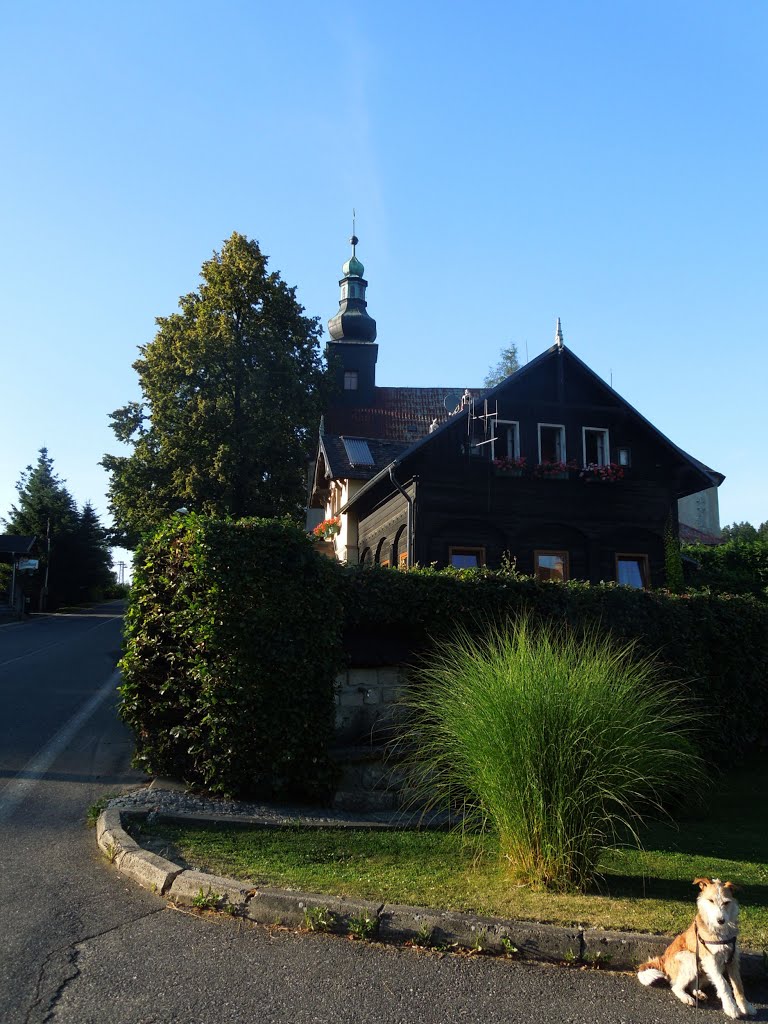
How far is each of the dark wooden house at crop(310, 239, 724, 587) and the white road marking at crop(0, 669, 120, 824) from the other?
1079 cm

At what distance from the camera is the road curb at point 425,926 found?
494 cm

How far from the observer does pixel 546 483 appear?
23891 millimetres

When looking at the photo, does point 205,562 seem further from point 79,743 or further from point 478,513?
point 478,513

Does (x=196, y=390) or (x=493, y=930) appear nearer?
(x=493, y=930)

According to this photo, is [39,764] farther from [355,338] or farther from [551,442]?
[355,338]

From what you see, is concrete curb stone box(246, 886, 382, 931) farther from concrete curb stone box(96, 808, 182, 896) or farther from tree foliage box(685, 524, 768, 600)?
tree foliage box(685, 524, 768, 600)

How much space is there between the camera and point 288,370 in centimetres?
3175

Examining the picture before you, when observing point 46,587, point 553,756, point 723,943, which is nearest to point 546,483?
point 553,756

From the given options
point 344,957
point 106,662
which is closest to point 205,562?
point 344,957

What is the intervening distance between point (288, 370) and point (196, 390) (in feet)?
11.0

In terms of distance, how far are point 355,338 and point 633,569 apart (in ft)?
93.4

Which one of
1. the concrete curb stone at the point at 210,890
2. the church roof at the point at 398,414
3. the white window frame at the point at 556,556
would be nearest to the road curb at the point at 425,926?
the concrete curb stone at the point at 210,890

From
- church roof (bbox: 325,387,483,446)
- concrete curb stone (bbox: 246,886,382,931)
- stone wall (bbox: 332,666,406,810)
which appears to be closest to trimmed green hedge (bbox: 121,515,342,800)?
stone wall (bbox: 332,666,406,810)

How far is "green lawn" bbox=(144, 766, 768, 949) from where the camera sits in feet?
18.0
